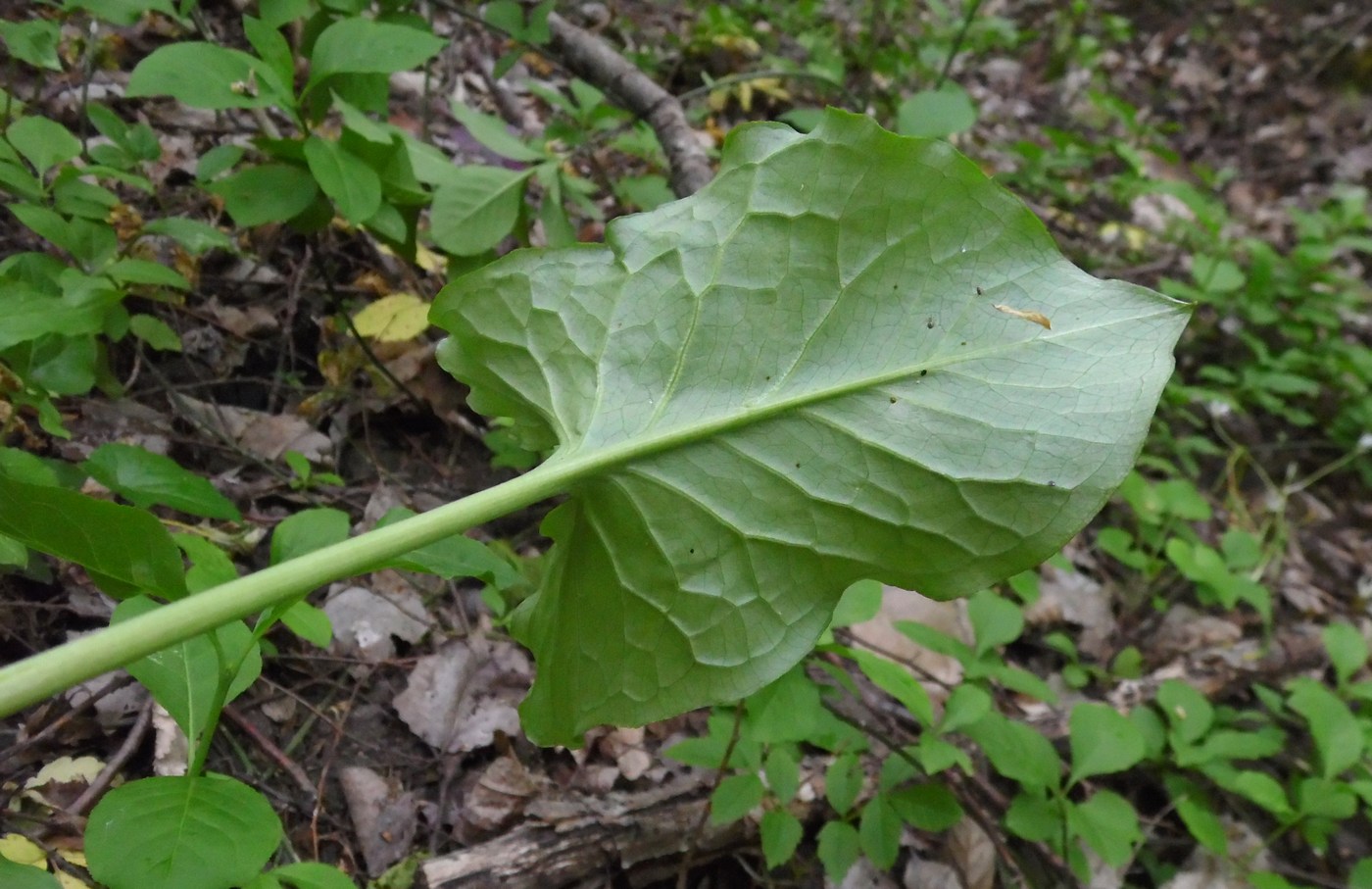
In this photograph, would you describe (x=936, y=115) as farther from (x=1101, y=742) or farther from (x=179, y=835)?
(x=179, y=835)

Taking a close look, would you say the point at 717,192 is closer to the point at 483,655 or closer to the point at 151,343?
the point at 483,655

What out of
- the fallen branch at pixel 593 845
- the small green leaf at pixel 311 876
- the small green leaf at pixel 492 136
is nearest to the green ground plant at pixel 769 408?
the small green leaf at pixel 311 876

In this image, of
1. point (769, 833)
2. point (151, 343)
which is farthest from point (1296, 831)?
point (151, 343)

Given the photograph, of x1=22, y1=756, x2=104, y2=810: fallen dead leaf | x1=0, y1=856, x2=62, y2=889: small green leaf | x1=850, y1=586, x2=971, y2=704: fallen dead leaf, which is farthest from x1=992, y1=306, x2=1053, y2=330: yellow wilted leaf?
x1=22, y1=756, x2=104, y2=810: fallen dead leaf

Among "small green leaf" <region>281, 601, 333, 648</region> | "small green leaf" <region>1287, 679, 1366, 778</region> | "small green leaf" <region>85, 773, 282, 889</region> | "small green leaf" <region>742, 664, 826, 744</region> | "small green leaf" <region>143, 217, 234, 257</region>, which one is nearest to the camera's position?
"small green leaf" <region>85, 773, 282, 889</region>

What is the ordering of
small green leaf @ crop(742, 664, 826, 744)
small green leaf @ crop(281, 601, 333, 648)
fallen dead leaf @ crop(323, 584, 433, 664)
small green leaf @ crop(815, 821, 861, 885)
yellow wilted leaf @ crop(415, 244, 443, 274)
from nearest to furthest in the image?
small green leaf @ crop(281, 601, 333, 648), small green leaf @ crop(742, 664, 826, 744), small green leaf @ crop(815, 821, 861, 885), fallen dead leaf @ crop(323, 584, 433, 664), yellow wilted leaf @ crop(415, 244, 443, 274)

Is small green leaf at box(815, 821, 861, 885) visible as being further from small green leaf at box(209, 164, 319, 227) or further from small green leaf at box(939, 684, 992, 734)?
small green leaf at box(209, 164, 319, 227)

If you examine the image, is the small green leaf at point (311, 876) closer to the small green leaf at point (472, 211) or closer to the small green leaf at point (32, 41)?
the small green leaf at point (472, 211)
